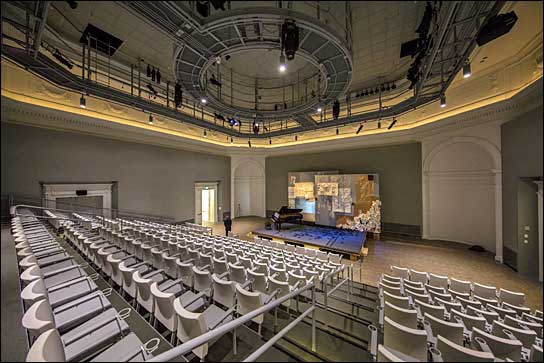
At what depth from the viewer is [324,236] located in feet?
34.4

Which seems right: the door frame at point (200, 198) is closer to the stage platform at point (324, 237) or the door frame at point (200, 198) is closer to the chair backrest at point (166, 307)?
the stage platform at point (324, 237)

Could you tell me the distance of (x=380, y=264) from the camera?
24.2ft

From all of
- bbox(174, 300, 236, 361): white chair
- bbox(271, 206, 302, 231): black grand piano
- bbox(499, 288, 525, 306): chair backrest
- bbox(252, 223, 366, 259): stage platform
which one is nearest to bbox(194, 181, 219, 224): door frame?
bbox(252, 223, 366, 259): stage platform

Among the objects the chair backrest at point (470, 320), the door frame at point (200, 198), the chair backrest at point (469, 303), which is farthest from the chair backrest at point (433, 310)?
the door frame at point (200, 198)

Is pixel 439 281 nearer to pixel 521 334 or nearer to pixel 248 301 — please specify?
pixel 521 334

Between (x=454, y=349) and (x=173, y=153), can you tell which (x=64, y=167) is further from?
(x=454, y=349)

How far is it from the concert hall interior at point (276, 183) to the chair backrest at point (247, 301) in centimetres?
3

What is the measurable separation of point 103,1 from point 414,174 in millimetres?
12546

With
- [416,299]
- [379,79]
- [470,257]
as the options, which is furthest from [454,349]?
[379,79]

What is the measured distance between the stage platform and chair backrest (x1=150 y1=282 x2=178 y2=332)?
277 inches

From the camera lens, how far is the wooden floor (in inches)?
230

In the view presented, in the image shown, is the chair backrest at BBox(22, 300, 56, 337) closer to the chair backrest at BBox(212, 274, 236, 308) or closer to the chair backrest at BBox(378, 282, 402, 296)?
the chair backrest at BBox(212, 274, 236, 308)

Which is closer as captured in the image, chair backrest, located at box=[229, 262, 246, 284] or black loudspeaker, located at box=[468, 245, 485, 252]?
chair backrest, located at box=[229, 262, 246, 284]

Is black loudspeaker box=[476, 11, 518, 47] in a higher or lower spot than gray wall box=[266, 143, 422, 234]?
higher
